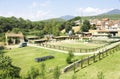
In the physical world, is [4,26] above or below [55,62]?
above

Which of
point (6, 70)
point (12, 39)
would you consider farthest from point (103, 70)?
point (12, 39)

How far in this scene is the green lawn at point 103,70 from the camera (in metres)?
29.2

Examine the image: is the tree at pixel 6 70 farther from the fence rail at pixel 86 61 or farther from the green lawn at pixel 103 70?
the fence rail at pixel 86 61

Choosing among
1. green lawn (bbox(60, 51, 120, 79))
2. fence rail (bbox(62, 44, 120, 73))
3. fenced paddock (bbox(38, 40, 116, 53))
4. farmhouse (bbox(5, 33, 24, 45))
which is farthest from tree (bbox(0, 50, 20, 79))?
farmhouse (bbox(5, 33, 24, 45))

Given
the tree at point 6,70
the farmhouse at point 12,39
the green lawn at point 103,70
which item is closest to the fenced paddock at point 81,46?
the green lawn at point 103,70

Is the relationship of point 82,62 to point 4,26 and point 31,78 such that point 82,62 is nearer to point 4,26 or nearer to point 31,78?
point 31,78

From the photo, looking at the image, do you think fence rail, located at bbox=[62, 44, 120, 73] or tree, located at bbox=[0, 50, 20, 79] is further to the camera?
fence rail, located at bbox=[62, 44, 120, 73]

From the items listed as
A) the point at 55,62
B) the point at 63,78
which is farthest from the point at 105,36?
the point at 63,78

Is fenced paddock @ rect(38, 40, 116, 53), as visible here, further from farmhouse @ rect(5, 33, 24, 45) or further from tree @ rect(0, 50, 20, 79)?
farmhouse @ rect(5, 33, 24, 45)

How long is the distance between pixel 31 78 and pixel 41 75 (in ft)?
5.54

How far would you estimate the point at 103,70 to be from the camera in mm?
31641

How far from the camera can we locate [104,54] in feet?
137

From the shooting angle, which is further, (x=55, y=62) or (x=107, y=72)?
(x=55, y=62)

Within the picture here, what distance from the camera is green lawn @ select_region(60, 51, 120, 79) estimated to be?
2917cm
